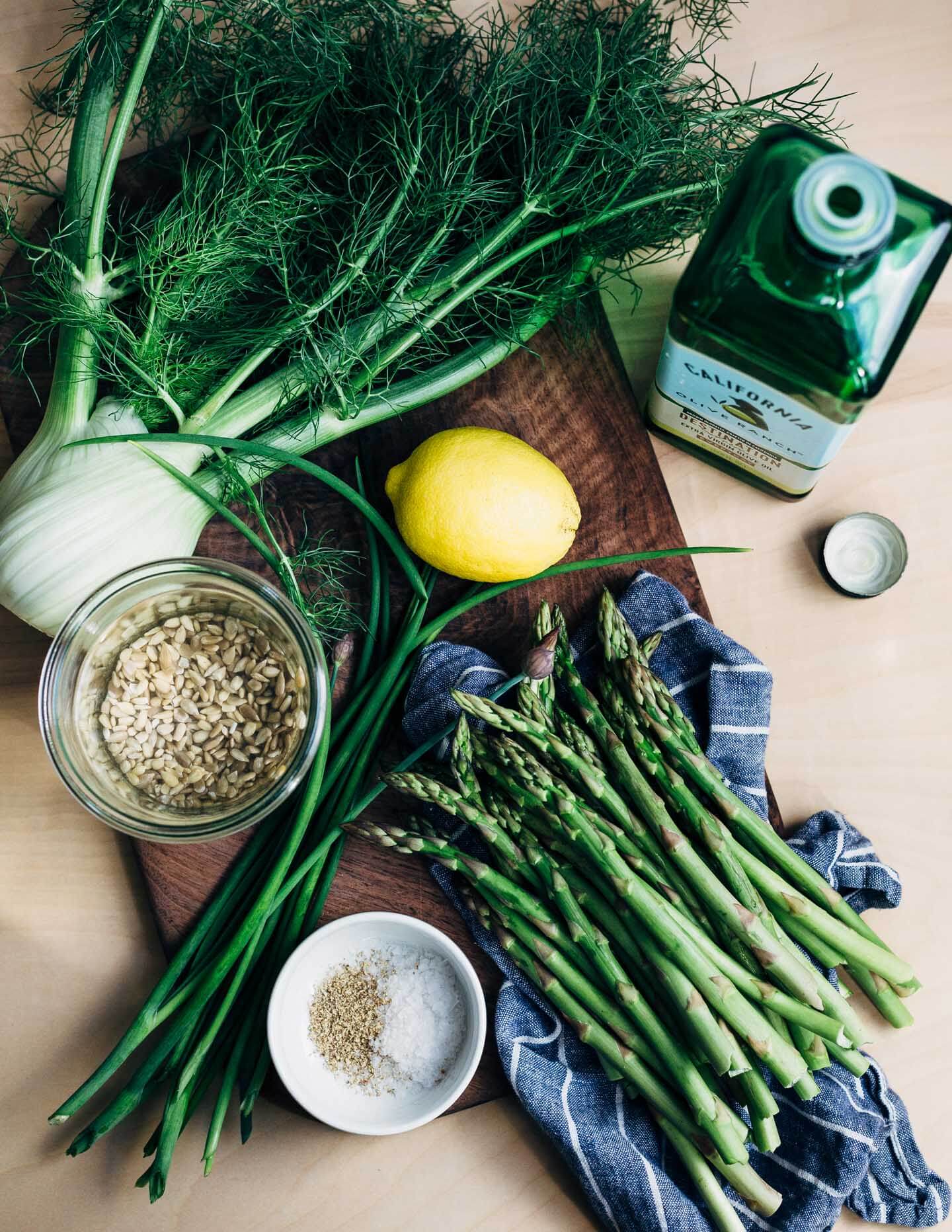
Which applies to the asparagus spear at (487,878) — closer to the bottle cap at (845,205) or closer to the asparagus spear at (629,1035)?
the asparagus spear at (629,1035)

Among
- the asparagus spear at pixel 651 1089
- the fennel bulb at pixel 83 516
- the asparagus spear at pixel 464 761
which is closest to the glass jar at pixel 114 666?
the fennel bulb at pixel 83 516

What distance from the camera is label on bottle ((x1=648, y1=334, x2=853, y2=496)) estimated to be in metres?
0.87

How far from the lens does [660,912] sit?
0.93m

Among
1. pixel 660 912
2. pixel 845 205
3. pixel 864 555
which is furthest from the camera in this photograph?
pixel 864 555

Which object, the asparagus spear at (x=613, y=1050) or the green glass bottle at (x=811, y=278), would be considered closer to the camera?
the green glass bottle at (x=811, y=278)

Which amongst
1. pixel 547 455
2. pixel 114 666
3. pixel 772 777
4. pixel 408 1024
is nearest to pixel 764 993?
pixel 772 777

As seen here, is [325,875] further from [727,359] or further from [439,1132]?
[727,359]

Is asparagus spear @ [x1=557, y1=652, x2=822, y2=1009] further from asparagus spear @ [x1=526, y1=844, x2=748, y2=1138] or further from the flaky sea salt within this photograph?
the flaky sea salt

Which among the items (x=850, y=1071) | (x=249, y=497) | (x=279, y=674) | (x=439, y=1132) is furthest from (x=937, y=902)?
(x=249, y=497)

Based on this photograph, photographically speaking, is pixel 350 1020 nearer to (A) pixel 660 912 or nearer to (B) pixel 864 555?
(A) pixel 660 912

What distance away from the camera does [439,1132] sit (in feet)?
3.50

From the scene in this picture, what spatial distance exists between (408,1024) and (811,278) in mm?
821

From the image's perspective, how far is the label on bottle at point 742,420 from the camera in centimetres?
87

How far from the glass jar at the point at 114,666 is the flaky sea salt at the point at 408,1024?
0.25m
